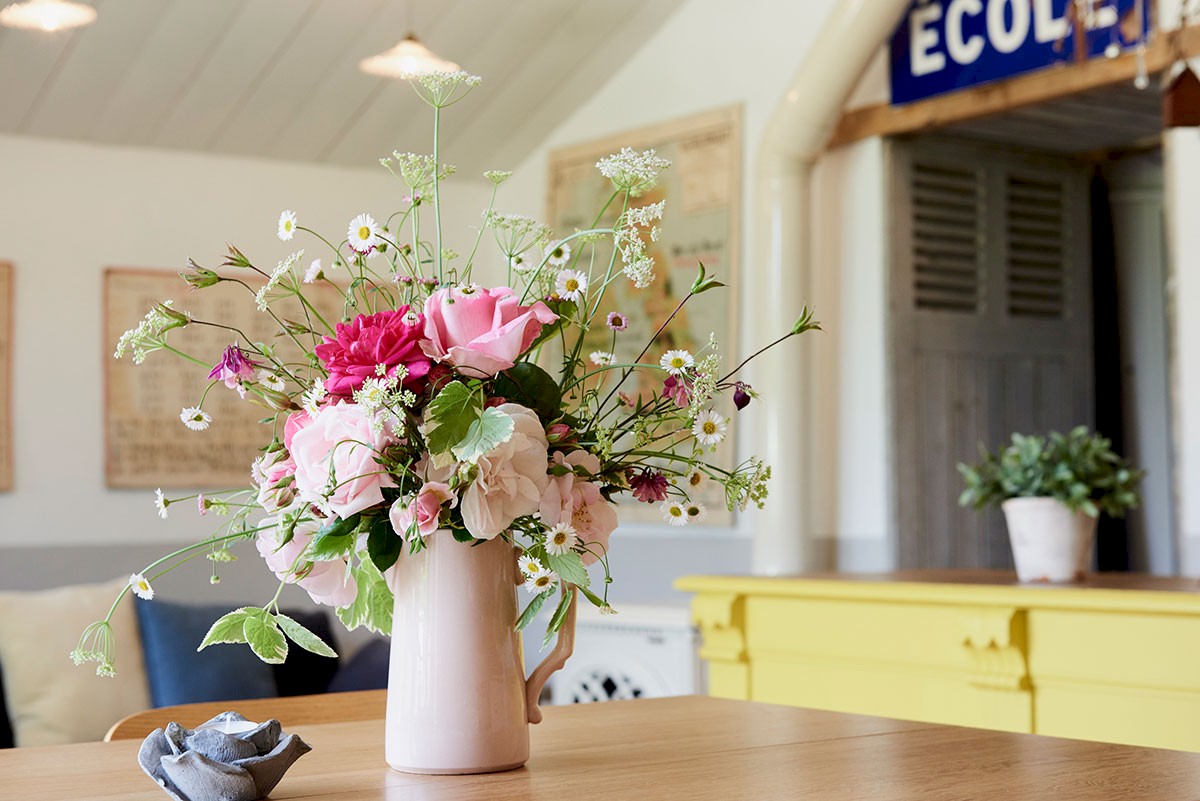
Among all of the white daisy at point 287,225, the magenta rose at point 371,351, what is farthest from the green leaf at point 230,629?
the white daisy at point 287,225

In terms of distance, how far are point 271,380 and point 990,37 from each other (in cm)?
348

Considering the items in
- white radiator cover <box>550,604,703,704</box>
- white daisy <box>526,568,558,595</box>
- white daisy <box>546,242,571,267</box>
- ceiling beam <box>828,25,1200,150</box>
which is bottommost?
white radiator cover <box>550,604,703,704</box>

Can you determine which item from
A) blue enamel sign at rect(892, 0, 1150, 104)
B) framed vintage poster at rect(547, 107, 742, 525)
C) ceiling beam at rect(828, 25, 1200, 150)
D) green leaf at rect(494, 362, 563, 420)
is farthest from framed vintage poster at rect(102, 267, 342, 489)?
green leaf at rect(494, 362, 563, 420)

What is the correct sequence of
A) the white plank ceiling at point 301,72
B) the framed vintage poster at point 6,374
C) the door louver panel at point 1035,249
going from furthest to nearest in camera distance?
1. the framed vintage poster at point 6,374
2. the door louver panel at point 1035,249
3. the white plank ceiling at point 301,72

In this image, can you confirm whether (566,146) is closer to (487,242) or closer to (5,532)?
(487,242)

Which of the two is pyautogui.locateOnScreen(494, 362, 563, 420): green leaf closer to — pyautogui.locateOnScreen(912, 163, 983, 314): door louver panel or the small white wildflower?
the small white wildflower

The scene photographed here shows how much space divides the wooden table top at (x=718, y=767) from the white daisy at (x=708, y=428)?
1.04 feet

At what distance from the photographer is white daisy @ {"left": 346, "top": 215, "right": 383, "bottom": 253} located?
4.60 feet

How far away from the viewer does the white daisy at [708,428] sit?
140cm

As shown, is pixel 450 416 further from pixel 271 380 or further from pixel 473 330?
pixel 271 380

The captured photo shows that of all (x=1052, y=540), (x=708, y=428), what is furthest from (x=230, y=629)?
(x=1052, y=540)

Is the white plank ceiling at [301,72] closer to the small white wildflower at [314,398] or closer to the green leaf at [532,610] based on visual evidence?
the small white wildflower at [314,398]

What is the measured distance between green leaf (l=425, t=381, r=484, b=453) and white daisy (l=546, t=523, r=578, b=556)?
5.0 inches

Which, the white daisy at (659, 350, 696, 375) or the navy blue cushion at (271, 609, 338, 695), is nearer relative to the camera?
the white daisy at (659, 350, 696, 375)
